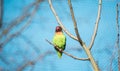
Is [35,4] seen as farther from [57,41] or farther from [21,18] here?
[57,41]

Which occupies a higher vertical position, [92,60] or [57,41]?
[92,60]

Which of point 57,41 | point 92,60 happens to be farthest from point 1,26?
point 57,41

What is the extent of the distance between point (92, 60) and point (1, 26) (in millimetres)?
375

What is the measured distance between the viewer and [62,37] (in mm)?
2438

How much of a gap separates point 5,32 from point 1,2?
0.09 metres

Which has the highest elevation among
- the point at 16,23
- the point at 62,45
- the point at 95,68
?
the point at 16,23

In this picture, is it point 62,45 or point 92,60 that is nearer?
point 92,60

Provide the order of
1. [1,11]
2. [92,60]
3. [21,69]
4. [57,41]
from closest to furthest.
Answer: [1,11] → [21,69] → [92,60] → [57,41]

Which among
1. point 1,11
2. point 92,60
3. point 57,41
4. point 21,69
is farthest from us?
point 57,41

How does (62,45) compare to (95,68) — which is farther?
(62,45)

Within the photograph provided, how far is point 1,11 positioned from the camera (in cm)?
59

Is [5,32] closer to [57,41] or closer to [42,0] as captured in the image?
[42,0]

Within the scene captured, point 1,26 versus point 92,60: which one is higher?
point 1,26

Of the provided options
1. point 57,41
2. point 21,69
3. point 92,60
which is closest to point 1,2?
point 21,69
